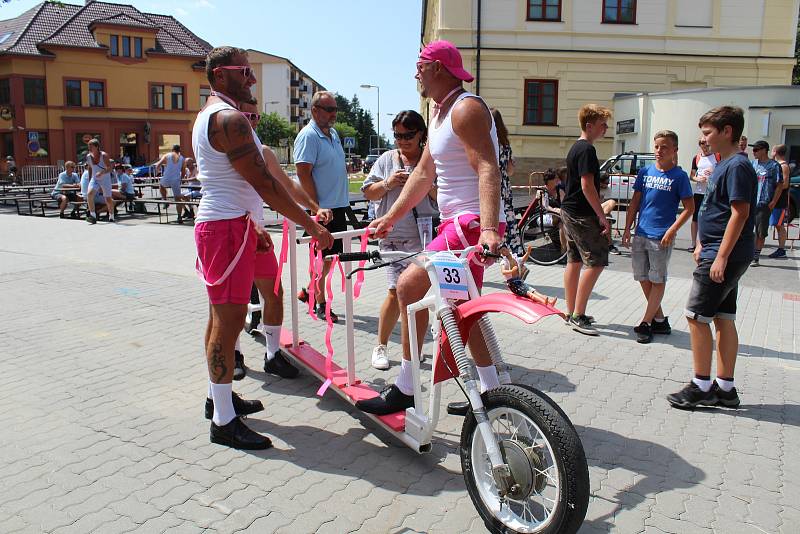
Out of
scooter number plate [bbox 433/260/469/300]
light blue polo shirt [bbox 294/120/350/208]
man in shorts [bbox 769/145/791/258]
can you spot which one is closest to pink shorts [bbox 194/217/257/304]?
scooter number plate [bbox 433/260/469/300]

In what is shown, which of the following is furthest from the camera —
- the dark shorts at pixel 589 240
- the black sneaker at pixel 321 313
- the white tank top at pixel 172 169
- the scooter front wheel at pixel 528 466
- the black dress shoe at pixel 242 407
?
the white tank top at pixel 172 169

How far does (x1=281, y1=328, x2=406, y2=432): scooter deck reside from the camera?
354 cm

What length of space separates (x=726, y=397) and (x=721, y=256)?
960 mm

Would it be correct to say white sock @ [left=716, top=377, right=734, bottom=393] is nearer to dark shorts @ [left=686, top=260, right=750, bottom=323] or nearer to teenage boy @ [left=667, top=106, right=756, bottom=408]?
teenage boy @ [left=667, top=106, right=756, bottom=408]

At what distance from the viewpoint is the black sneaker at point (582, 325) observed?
618 centimetres

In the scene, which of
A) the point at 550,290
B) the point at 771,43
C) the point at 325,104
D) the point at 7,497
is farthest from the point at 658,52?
the point at 7,497

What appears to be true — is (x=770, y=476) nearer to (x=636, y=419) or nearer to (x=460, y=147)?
(x=636, y=419)

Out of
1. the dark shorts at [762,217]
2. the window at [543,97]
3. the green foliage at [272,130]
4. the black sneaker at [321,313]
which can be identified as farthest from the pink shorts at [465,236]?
the green foliage at [272,130]

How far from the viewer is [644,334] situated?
6.00m

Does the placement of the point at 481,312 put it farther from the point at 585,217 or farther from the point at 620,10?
the point at 620,10

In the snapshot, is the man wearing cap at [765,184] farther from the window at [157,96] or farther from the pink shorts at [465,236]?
the window at [157,96]

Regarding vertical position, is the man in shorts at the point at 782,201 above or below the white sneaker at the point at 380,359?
above

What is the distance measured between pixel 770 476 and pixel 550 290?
482 cm

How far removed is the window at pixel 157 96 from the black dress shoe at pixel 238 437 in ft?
166
